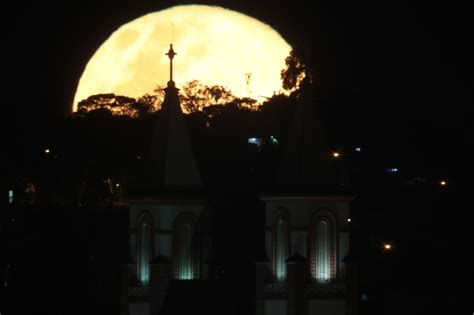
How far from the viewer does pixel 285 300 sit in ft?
170

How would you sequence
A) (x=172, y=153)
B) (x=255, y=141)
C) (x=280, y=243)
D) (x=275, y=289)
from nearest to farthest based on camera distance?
(x=275, y=289) < (x=280, y=243) < (x=172, y=153) < (x=255, y=141)

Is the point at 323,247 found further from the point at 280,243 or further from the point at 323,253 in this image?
the point at 280,243

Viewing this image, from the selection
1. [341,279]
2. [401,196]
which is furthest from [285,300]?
[401,196]

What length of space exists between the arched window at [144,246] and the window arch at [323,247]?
5.81 m

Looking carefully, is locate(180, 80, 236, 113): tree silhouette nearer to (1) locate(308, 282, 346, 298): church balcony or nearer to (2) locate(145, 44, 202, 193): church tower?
(2) locate(145, 44, 202, 193): church tower

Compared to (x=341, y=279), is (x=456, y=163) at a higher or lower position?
higher

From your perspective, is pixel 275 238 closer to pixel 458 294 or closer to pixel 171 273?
pixel 171 273

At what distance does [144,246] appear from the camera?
55.3 m

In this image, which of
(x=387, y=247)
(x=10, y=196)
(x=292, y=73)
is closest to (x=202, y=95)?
(x=292, y=73)

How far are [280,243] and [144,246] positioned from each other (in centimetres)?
513

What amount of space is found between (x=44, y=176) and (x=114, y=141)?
661 centimetres

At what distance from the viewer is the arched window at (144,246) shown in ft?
181

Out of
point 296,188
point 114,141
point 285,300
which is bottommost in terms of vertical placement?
point 285,300

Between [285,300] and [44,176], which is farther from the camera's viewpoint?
[44,176]
